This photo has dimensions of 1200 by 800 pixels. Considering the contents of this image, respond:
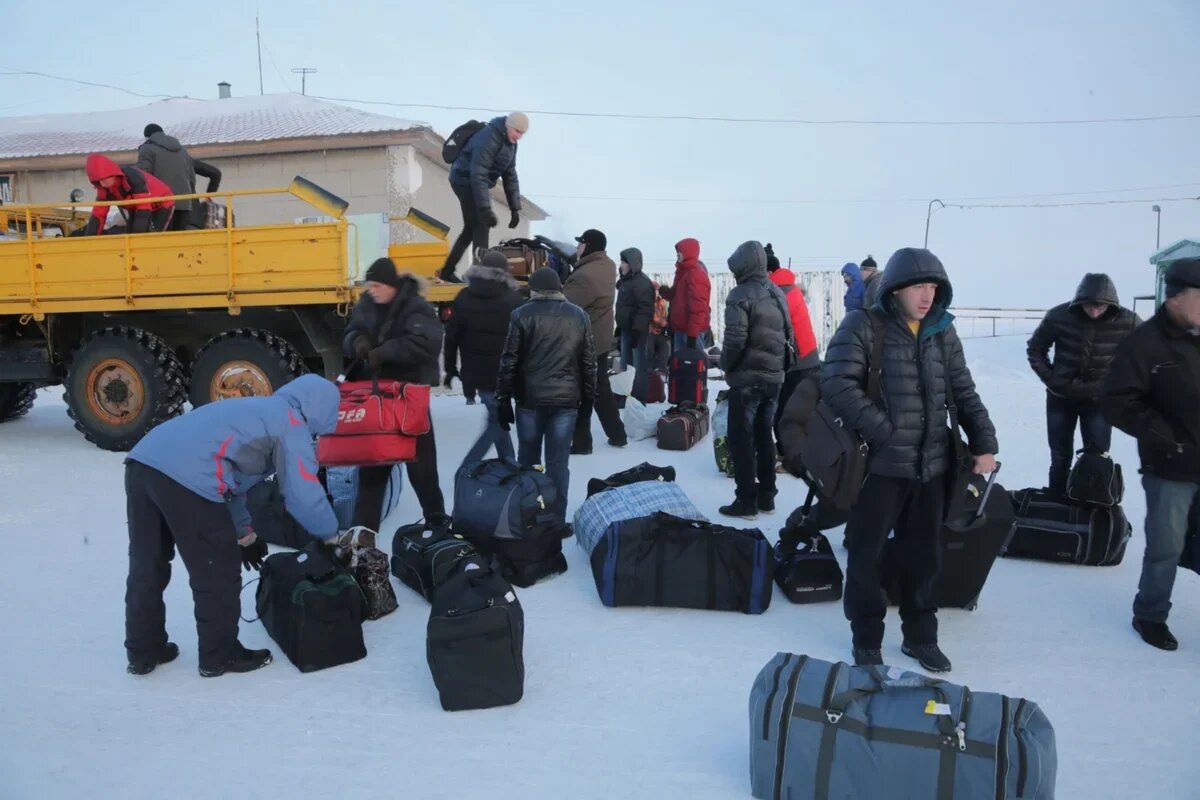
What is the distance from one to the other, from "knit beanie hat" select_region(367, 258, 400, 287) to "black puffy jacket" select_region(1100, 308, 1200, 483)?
146 inches

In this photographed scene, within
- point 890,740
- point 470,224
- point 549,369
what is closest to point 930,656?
point 890,740

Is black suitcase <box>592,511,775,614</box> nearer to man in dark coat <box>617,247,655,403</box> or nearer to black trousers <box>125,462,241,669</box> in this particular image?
black trousers <box>125,462,241,669</box>

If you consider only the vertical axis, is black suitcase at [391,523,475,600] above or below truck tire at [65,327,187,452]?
below

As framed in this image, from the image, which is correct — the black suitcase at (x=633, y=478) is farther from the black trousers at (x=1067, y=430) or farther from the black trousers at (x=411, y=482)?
the black trousers at (x=1067, y=430)

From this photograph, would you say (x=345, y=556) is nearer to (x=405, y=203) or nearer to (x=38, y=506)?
→ (x=38, y=506)

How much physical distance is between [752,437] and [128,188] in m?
6.52

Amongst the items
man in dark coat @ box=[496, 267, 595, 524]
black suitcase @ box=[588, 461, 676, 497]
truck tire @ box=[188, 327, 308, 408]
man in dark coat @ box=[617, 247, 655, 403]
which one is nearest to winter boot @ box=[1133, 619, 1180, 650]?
black suitcase @ box=[588, 461, 676, 497]

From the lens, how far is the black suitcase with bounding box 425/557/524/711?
316cm

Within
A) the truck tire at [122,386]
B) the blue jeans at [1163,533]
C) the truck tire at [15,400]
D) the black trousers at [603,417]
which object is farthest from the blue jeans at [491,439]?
the truck tire at [15,400]

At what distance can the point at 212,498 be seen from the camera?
3326 mm

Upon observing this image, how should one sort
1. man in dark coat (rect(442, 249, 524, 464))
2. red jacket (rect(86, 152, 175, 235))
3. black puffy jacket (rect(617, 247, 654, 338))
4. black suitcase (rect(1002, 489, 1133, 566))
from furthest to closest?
black puffy jacket (rect(617, 247, 654, 338)) < red jacket (rect(86, 152, 175, 235)) < man in dark coat (rect(442, 249, 524, 464)) < black suitcase (rect(1002, 489, 1133, 566))

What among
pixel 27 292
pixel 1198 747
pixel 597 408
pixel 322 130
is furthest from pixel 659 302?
pixel 1198 747

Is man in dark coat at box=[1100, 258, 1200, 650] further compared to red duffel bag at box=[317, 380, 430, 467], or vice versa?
red duffel bag at box=[317, 380, 430, 467]

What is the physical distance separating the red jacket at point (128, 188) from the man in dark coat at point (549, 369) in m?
4.62
